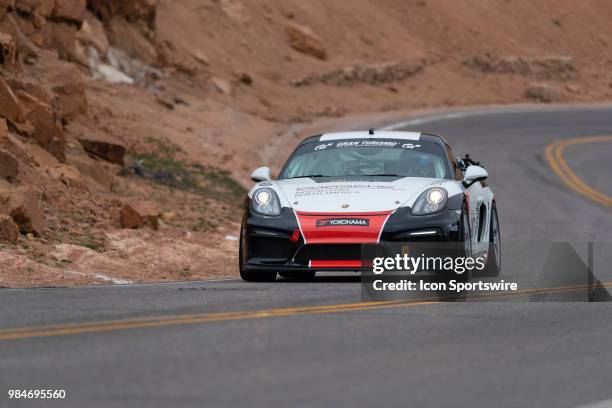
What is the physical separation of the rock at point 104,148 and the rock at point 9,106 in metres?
2.72

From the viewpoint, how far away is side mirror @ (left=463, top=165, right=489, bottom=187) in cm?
1243

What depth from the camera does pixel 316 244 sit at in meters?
11.7

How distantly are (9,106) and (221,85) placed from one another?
60.9 ft

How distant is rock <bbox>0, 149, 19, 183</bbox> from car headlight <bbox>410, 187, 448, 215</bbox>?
712 centimetres

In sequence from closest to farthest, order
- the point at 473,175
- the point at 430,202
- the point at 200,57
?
the point at 430,202 < the point at 473,175 < the point at 200,57

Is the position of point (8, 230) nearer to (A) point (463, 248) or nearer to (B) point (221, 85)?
(A) point (463, 248)

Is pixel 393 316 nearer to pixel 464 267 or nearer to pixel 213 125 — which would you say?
pixel 464 267

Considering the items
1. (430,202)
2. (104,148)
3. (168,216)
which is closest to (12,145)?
(168,216)

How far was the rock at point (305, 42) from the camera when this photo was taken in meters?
45.3

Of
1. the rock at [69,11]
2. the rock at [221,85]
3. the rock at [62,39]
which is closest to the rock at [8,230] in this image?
the rock at [62,39]

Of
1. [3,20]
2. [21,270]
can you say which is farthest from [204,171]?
[21,270]

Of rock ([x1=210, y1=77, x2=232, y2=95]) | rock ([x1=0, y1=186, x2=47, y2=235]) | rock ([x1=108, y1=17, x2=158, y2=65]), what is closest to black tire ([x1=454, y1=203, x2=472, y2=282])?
rock ([x1=0, y1=186, x2=47, y2=235])

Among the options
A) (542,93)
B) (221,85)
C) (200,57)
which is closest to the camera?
(221,85)

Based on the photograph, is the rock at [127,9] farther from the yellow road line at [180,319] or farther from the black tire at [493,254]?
the yellow road line at [180,319]
